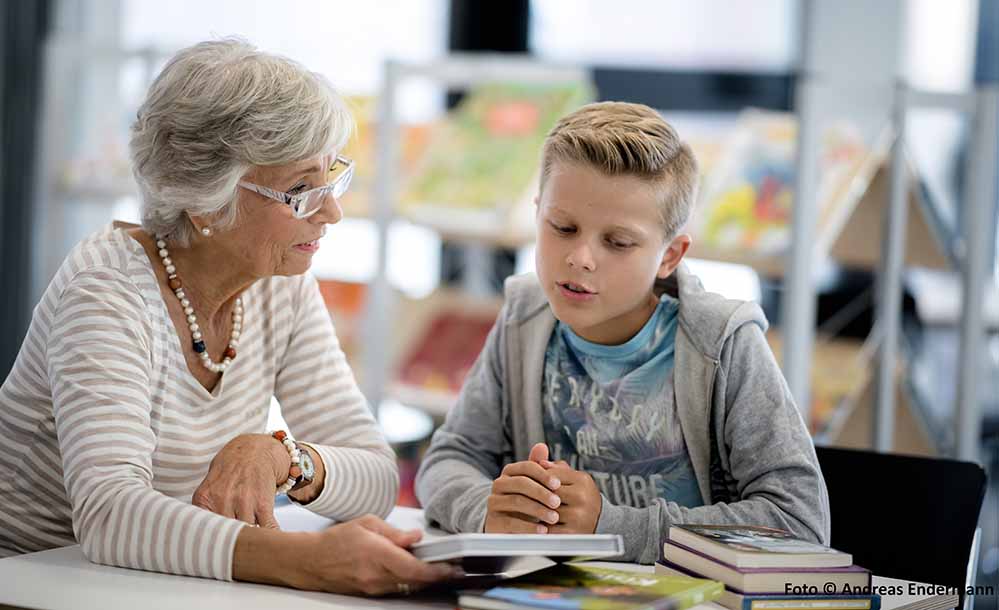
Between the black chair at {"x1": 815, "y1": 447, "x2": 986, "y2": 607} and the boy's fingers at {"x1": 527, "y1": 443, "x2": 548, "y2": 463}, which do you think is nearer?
the boy's fingers at {"x1": 527, "y1": 443, "x2": 548, "y2": 463}

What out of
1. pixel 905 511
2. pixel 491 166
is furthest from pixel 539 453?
pixel 491 166

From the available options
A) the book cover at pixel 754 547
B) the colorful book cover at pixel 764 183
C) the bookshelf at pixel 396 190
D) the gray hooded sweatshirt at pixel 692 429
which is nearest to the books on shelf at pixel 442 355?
the bookshelf at pixel 396 190

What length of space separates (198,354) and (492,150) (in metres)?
2.08

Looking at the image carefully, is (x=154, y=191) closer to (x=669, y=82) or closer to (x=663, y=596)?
(x=663, y=596)

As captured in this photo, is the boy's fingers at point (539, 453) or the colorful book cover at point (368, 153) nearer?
the boy's fingers at point (539, 453)

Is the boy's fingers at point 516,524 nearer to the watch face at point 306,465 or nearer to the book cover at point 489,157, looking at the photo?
the watch face at point 306,465

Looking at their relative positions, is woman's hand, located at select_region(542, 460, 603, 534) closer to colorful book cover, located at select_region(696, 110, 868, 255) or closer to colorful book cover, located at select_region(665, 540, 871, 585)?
colorful book cover, located at select_region(665, 540, 871, 585)

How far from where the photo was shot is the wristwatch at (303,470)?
5.57 ft

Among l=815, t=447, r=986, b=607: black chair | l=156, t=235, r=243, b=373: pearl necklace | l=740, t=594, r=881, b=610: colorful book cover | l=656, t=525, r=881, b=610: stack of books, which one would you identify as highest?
l=156, t=235, r=243, b=373: pearl necklace

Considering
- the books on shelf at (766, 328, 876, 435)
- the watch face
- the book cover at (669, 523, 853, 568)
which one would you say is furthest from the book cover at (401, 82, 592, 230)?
the book cover at (669, 523, 853, 568)

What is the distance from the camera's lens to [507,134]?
3760 mm

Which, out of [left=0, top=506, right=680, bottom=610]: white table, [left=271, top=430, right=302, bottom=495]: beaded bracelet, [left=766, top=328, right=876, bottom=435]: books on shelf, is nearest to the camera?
[left=0, top=506, right=680, bottom=610]: white table

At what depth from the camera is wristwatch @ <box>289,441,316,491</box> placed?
1.70m

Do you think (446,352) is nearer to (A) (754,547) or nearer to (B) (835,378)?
(B) (835,378)
